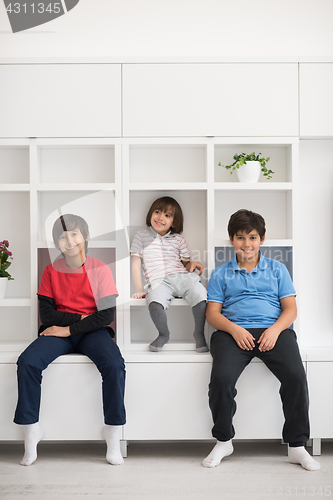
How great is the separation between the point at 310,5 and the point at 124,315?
1944 mm

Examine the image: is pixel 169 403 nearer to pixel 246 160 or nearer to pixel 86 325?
pixel 86 325

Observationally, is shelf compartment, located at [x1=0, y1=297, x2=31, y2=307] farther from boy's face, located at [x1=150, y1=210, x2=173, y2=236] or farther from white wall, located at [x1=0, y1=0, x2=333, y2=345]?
white wall, located at [x1=0, y1=0, x2=333, y2=345]

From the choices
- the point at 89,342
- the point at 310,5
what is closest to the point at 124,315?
the point at 89,342

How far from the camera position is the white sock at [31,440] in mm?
1678

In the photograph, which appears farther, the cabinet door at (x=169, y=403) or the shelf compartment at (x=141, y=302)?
the shelf compartment at (x=141, y=302)

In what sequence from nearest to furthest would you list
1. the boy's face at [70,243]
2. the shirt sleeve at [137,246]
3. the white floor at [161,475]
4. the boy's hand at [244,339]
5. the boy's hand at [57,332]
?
the white floor at [161,475] → the boy's hand at [244,339] → the boy's hand at [57,332] → the boy's face at [70,243] → the shirt sleeve at [137,246]

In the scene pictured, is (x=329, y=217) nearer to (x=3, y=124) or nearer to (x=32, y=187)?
(x=32, y=187)

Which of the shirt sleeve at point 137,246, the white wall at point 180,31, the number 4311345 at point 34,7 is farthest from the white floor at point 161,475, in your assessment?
the number 4311345 at point 34,7

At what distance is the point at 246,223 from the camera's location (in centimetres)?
186

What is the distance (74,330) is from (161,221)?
0.68m

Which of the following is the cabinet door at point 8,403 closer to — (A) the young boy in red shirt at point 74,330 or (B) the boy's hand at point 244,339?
(A) the young boy in red shirt at point 74,330

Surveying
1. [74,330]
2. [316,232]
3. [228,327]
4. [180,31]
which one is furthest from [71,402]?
[180,31]

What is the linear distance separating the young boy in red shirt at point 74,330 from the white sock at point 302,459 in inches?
27.9

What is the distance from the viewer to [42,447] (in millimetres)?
1917
